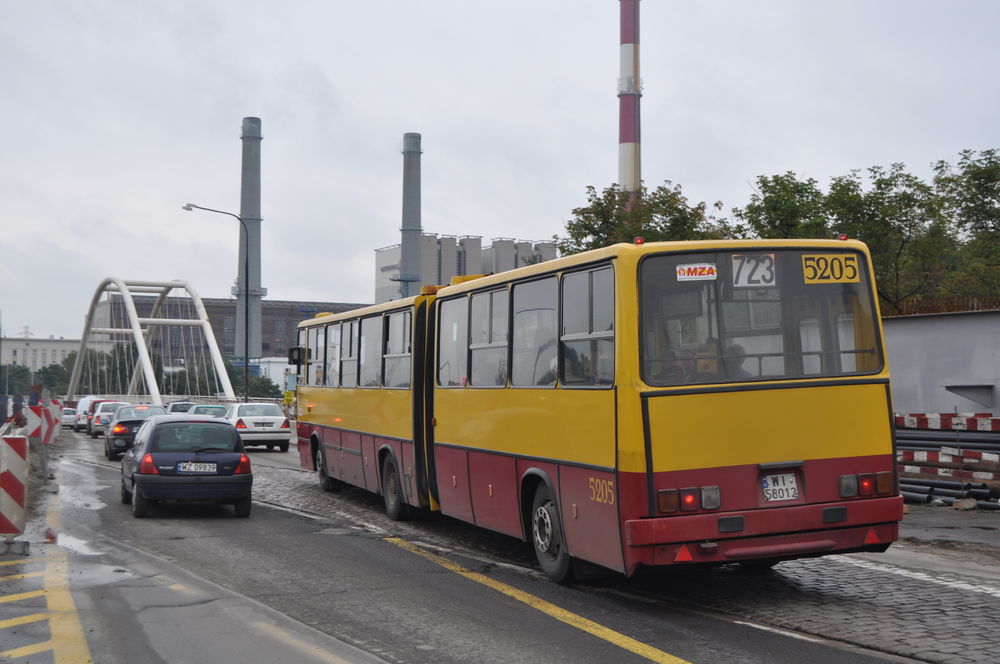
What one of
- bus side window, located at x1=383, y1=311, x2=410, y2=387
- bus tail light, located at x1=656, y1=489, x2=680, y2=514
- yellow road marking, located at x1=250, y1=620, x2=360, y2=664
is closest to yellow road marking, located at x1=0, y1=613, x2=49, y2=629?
yellow road marking, located at x1=250, y1=620, x2=360, y2=664

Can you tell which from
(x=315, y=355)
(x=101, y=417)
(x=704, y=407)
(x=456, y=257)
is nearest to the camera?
(x=704, y=407)

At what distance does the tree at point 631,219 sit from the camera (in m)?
37.4

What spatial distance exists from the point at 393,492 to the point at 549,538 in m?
5.38

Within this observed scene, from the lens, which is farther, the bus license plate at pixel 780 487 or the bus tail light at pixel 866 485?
the bus tail light at pixel 866 485

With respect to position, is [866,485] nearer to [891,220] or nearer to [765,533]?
[765,533]

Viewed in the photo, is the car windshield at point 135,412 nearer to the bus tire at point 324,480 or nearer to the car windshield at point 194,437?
the bus tire at point 324,480

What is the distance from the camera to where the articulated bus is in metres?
8.52

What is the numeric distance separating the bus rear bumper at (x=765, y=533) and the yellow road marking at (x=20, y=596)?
4.79 m

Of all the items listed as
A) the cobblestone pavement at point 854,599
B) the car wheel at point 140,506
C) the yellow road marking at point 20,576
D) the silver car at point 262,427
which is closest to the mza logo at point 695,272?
the cobblestone pavement at point 854,599

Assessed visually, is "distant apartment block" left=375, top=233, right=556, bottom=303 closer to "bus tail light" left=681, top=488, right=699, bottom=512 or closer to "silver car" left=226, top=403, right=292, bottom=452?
"silver car" left=226, top=403, right=292, bottom=452

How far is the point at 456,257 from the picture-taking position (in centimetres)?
10294

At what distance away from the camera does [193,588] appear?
976 cm

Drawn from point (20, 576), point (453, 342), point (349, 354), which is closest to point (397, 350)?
point (453, 342)

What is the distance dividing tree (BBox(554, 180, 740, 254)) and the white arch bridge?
105 feet
